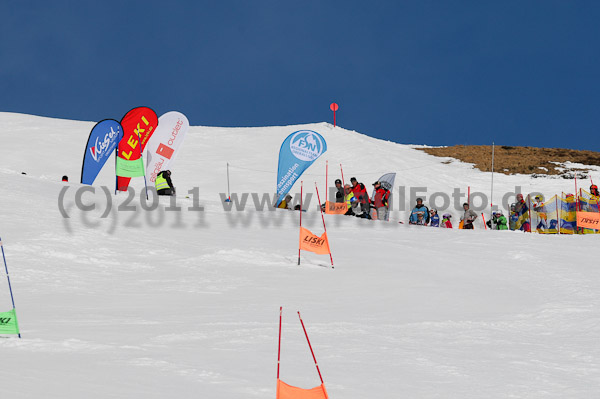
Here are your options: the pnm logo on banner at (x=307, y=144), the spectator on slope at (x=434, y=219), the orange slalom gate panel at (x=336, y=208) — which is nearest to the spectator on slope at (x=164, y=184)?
the pnm logo on banner at (x=307, y=144)

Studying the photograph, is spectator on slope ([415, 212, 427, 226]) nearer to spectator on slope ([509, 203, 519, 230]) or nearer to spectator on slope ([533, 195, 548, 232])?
spectator on slope ([509, 203, 519, 230])

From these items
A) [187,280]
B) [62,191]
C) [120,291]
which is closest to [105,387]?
[120,291]

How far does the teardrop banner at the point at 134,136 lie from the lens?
51.3 ft

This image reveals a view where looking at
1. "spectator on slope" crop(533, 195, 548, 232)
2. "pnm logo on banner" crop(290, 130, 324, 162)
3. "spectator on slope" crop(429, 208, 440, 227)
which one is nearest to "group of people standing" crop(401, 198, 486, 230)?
"spectator on slope" crop(429, 208, 440, 227)

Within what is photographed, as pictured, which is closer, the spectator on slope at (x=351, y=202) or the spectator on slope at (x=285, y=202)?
the spectator on slope at (x=351, y=202)

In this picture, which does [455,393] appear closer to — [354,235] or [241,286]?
[241,286]

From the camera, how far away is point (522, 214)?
1614 cm

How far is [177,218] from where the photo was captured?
12.6 meters

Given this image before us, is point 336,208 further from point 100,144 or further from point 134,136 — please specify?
point 100,144

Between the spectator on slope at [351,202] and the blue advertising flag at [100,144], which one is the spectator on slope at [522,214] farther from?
the blue advertising flag at [100,144]

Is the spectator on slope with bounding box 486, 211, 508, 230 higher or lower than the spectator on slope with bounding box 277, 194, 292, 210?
lower

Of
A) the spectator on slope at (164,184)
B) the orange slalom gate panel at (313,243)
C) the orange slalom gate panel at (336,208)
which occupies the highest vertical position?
the spectator on slope at (164,184)

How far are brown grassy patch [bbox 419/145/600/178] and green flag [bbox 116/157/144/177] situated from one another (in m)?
18.5

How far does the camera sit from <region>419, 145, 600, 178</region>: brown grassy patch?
3070 cm
